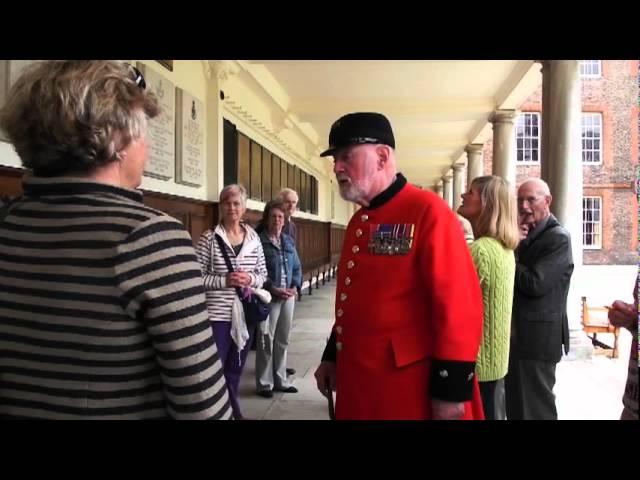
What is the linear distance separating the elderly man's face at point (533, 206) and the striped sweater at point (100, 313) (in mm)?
2321

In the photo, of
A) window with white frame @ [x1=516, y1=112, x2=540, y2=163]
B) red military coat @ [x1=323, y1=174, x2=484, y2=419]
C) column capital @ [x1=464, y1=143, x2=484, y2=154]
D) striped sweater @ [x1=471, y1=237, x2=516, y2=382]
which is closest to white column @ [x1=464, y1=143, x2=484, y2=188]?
column capital @ [x1=464, y1=143, x2=484, y2=154]

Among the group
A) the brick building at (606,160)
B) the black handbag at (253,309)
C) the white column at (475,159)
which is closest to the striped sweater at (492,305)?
the black handbag at (253,309)

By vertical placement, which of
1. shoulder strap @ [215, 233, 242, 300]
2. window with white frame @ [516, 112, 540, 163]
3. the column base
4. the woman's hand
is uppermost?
window with white frame @ [516, 112, 540, 163]

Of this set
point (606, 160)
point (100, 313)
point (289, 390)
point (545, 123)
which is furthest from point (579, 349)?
point (606, 160)

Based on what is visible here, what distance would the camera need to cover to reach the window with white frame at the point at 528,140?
20.7m

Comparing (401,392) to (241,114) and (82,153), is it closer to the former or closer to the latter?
(82,153)

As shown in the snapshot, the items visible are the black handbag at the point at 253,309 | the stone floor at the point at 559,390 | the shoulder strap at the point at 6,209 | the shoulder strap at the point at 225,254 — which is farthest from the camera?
the stone floor at the point at 559,390

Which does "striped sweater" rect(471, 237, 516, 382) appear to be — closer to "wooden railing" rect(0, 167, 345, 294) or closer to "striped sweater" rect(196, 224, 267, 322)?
"striped sweater" rect(196, 224, 267, 322)

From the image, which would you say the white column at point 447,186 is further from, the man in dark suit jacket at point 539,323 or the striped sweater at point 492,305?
the striped sweater at point 492,305

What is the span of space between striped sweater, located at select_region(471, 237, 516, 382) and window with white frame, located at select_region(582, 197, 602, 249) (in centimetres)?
1999

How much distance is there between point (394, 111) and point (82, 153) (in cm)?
1003

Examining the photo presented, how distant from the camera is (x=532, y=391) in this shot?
2742mm

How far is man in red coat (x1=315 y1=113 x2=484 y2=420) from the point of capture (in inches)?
59.9

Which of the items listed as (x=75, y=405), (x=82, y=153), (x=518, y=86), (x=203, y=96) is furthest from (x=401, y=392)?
(x=518, y=86)
